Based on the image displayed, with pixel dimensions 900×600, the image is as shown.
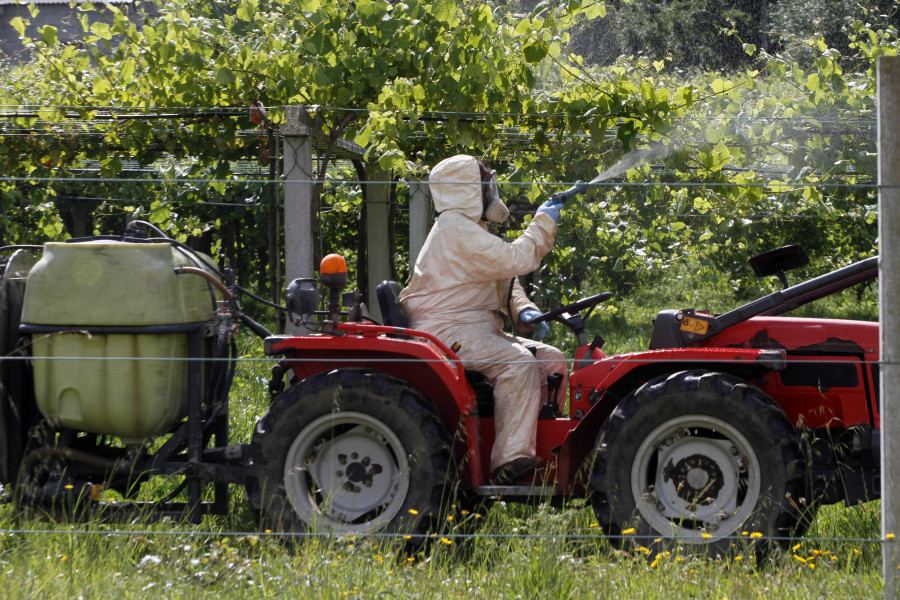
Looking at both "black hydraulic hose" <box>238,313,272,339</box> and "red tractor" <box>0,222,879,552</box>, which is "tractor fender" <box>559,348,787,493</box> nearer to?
"red tractor" <box>0,222,879,552</box>

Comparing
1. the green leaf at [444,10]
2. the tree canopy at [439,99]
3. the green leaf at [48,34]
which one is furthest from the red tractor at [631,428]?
the green leaf at [48,34]

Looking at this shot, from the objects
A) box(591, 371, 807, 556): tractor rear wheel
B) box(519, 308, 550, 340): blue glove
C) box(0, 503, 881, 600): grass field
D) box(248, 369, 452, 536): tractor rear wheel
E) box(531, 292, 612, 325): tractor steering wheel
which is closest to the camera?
box(0, 503, 881, 600): grass field

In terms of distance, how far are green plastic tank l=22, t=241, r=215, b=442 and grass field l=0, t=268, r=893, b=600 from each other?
0.49 metres

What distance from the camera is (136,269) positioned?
4.45 meters

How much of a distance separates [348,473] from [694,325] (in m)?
1.57

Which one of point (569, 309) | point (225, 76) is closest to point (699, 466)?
point (569, 309)

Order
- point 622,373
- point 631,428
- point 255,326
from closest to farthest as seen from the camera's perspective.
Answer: point 631,428 → point 622,373 → point 255,326

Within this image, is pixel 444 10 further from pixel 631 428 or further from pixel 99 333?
pixel 631 428

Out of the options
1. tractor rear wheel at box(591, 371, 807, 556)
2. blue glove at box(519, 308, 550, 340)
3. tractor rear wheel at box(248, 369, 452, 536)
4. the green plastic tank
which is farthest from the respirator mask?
the green plastic tank

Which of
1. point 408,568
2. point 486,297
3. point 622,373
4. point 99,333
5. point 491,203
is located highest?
point 491,203

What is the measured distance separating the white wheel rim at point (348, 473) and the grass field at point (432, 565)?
16 cm

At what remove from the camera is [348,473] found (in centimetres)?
439

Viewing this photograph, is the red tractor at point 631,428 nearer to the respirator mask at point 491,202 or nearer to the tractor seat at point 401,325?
the tractor seat at point 401,325

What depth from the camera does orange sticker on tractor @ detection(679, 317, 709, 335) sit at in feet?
14.4
